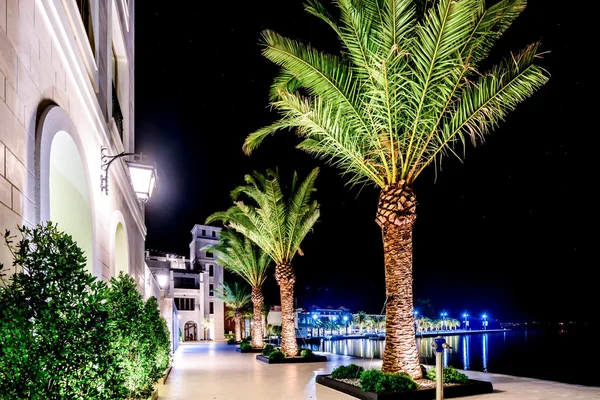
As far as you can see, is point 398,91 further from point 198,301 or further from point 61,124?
point 198,301

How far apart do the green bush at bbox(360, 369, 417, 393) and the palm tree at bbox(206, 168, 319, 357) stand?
1001 cm

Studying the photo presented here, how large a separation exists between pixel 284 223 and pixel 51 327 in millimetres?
17043

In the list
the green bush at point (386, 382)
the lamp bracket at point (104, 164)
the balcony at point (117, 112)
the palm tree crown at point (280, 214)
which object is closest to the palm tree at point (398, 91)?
the green bush at point (386, 382)

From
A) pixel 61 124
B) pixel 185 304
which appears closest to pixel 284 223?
pixel 61 124

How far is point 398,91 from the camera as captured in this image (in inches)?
415

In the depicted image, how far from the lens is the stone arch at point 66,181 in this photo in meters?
4.27

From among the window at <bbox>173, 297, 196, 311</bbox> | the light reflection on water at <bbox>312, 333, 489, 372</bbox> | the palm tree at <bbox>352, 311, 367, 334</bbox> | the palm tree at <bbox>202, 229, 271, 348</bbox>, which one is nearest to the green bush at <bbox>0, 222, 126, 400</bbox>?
the light reflection on water at <bbox>312, 333, 489, 372</bbox>

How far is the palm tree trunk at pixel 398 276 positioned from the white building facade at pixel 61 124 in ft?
18.1

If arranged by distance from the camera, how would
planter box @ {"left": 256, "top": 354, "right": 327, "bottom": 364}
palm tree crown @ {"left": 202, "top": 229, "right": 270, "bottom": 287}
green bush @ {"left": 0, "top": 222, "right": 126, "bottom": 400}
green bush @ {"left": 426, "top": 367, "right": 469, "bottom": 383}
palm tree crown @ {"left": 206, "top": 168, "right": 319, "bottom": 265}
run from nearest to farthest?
green bush @ {"left": 0, "top": 222, "right": 126, "bottom": 400} → green bush @ {"left": 426, "top": 367, "right": 469, "bottom": 383} → planter box @ {"left": 256, "top": 354, "right": 327, "bottom": 364} → palm tree crown @ {"left": 206, "top": 168, "right": 319, "bottom": 265} → palm tree crown @ {"left": 202, "top": 229, "right": 270, "bottom": 287}

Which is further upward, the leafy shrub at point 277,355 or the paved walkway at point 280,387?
the paved walkway at point 280,387

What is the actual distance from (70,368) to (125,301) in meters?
3.51

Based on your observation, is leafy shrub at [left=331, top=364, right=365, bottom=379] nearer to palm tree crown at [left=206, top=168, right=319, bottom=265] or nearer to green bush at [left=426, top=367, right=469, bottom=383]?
green bush at [left=426, top=367, right=469, bottom=383]

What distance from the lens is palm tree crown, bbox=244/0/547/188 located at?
9.23 m

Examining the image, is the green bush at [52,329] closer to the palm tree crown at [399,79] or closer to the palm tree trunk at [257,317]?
the palm tree crown at [399,79]
